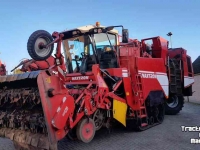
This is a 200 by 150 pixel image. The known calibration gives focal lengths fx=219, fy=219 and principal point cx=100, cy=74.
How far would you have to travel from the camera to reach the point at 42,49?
4.45 metres

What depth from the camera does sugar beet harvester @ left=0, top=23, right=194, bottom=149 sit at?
11.8 feet

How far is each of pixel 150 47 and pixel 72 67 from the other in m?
2.82

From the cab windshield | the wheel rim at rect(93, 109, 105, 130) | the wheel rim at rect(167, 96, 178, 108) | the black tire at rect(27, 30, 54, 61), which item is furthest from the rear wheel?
the wheel rim at rect(167, 96, 178, 108)

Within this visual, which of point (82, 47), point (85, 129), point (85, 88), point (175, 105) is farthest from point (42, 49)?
point (175, 105)

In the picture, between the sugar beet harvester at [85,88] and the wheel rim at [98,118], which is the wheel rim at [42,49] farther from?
the wheel rim at [98,118]

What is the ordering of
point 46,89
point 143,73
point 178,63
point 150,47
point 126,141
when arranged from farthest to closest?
point 178,63 < point 150,47 < point 143,73 < point 126,141 < point 46,89

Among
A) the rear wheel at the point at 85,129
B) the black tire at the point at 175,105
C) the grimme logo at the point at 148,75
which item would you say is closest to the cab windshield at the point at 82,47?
the grimme logo at the point at 148,75

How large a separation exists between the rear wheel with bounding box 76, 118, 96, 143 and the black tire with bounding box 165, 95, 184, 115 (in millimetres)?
4843

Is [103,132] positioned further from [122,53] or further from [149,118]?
[122,53]

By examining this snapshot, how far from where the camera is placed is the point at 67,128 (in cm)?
375

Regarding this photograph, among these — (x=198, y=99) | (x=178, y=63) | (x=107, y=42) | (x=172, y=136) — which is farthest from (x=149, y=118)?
(x=198, y=99)

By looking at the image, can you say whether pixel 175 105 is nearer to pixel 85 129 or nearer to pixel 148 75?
pixel 148 75

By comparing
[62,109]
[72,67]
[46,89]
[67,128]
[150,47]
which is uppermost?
[150,47]

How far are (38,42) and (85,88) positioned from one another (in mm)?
1304
